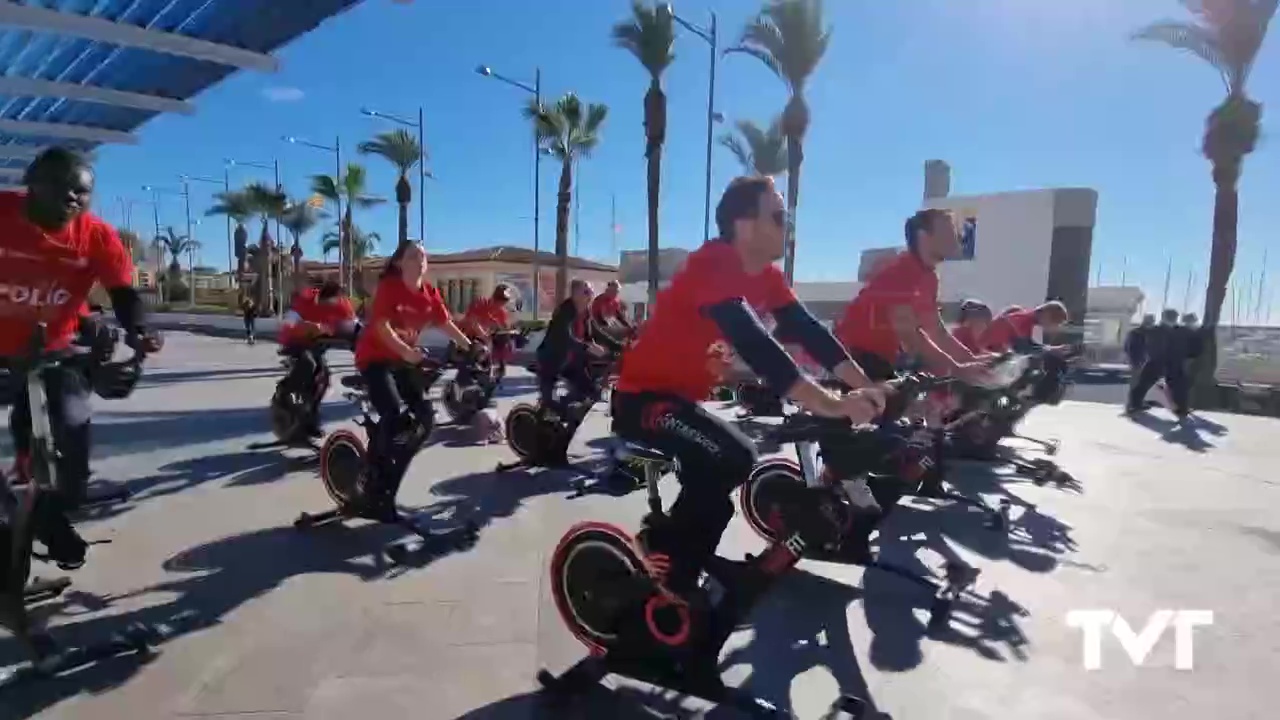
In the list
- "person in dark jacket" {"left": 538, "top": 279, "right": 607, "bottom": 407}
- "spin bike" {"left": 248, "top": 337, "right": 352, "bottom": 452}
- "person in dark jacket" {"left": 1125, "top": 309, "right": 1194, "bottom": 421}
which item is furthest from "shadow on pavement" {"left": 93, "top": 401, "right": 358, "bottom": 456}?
"person in dark jacket" {"left": 1125, "top": 309, "right": 1194, "bottom": 421}

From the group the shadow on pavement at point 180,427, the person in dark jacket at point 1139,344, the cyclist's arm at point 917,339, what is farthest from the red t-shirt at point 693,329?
the person in dark jacket at point 1139,344

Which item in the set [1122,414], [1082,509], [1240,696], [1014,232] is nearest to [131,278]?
[1240,696]

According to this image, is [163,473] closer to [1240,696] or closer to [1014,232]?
[1240,696]

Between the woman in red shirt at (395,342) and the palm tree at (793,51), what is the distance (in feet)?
Result: 54.6

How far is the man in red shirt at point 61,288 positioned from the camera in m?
3.09

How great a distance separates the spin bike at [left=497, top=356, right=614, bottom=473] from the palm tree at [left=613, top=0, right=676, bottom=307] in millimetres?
14123

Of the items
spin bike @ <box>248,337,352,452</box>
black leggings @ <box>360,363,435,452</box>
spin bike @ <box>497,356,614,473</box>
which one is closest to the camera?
black leggings @ <box>360,363,435,452</box>

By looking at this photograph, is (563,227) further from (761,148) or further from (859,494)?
(859,494)

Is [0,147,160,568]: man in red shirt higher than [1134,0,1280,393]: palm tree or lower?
lower

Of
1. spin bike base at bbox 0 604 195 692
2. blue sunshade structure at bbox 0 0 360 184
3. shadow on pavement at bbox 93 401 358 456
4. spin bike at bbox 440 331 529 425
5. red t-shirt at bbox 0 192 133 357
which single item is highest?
blue sunshade structure at bbox 0 0 360 184

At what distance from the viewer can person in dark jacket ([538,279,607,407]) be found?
7.24 meters

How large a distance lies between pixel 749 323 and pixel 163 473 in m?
5.92

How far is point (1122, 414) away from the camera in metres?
11.7

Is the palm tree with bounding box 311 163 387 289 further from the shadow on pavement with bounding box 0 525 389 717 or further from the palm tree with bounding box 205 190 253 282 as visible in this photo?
the shadow on pavement with bounding box 0 525 389 717
